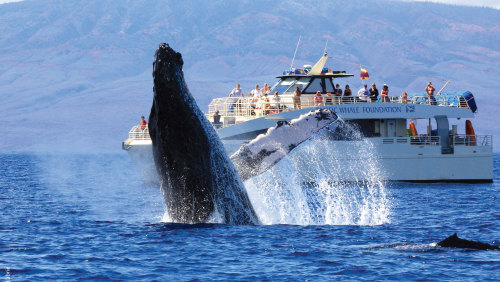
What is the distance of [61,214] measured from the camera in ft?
70.7

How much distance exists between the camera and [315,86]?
36.0 m

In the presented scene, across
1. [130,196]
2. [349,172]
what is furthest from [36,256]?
[349,172]

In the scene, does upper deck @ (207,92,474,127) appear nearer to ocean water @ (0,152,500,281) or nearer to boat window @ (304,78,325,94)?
boat window @ (304,78,325,94)

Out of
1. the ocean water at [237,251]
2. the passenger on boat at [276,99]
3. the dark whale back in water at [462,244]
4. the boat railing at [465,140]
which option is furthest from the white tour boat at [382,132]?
the dark whale back in water at [462,244]

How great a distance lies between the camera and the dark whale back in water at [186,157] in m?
11.3

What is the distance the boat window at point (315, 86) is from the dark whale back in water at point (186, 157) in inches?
903

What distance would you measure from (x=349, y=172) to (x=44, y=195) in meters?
12.5

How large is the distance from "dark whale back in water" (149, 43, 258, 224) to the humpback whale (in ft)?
1.03

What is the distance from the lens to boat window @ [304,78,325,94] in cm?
3588

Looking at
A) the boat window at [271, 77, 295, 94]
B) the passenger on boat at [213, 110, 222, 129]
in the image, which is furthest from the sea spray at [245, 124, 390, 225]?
the passenger on boat at [213, 110, 222, 129]

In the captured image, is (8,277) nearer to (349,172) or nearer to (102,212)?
(102,212)

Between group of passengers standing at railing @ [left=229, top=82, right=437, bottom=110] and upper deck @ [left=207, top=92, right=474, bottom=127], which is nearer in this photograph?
upper deck @ [left=207, top=92, right=474, bottom=127]

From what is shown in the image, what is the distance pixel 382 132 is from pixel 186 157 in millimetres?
24734

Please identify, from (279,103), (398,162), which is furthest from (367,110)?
(279,103)
